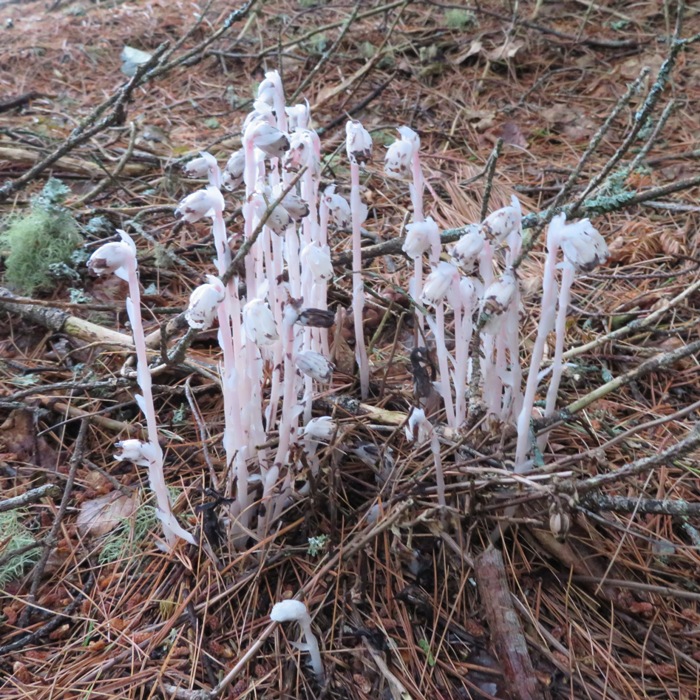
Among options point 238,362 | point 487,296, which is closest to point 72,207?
point 238,362

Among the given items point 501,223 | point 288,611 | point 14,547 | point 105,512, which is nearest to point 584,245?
point 501,223

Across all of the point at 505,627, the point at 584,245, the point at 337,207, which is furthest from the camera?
the point at 337,207

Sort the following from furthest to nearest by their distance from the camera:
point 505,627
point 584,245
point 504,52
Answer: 1. point 504,52
2. point 505,627
3. point 584,245

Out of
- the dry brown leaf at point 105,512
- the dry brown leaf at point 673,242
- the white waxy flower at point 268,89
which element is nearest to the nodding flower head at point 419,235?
the white waxy flower at point 268,89

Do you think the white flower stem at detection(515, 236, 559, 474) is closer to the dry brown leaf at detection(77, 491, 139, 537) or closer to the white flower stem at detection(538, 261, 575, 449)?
the white flower stem at detection(538, 261, 575, 449)

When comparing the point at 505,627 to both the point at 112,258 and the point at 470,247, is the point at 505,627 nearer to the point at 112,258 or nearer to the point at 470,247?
the point at 470,247

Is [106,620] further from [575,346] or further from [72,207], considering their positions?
[72,207]

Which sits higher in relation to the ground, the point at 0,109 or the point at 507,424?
the point at 0,109
